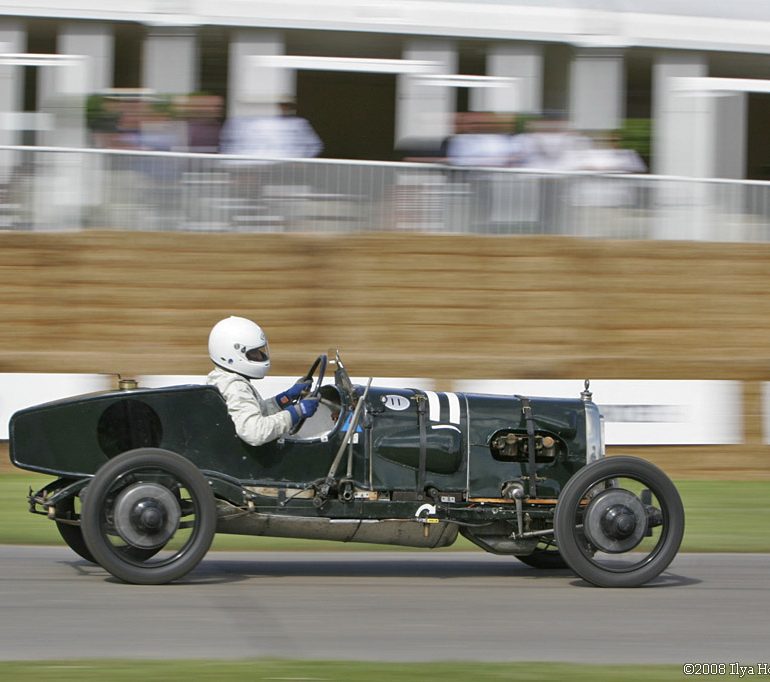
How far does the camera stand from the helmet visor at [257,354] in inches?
286

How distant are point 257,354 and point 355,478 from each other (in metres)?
0.88

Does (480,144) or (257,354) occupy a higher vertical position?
(480,144)

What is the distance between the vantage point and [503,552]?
7.26 m

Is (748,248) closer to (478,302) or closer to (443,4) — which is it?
(478,302)

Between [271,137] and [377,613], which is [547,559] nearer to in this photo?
[377,613]

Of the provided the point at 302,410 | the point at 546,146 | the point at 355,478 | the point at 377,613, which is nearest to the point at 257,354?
the point at 302,410

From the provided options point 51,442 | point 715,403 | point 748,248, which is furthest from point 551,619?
point 748,248

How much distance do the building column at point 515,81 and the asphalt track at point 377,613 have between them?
799 centimetres

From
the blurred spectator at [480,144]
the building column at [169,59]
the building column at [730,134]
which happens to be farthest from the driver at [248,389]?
the building column at [730,134]

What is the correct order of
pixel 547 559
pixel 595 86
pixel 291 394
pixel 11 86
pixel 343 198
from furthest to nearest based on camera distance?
1. pixel 595 86
2. pixel 11 86
3. pixel 343 198
4. pixel 547 559
5. pixel 291 394

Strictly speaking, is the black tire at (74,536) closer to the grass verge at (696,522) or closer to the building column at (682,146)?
the grass verge at (696,522)

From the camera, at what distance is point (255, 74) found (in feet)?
48.4

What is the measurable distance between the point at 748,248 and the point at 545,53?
3.62 m

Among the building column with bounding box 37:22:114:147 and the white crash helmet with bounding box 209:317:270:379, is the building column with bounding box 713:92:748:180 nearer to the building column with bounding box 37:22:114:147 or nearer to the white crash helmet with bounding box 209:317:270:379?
the building column with bounding box 37:22:114:147
